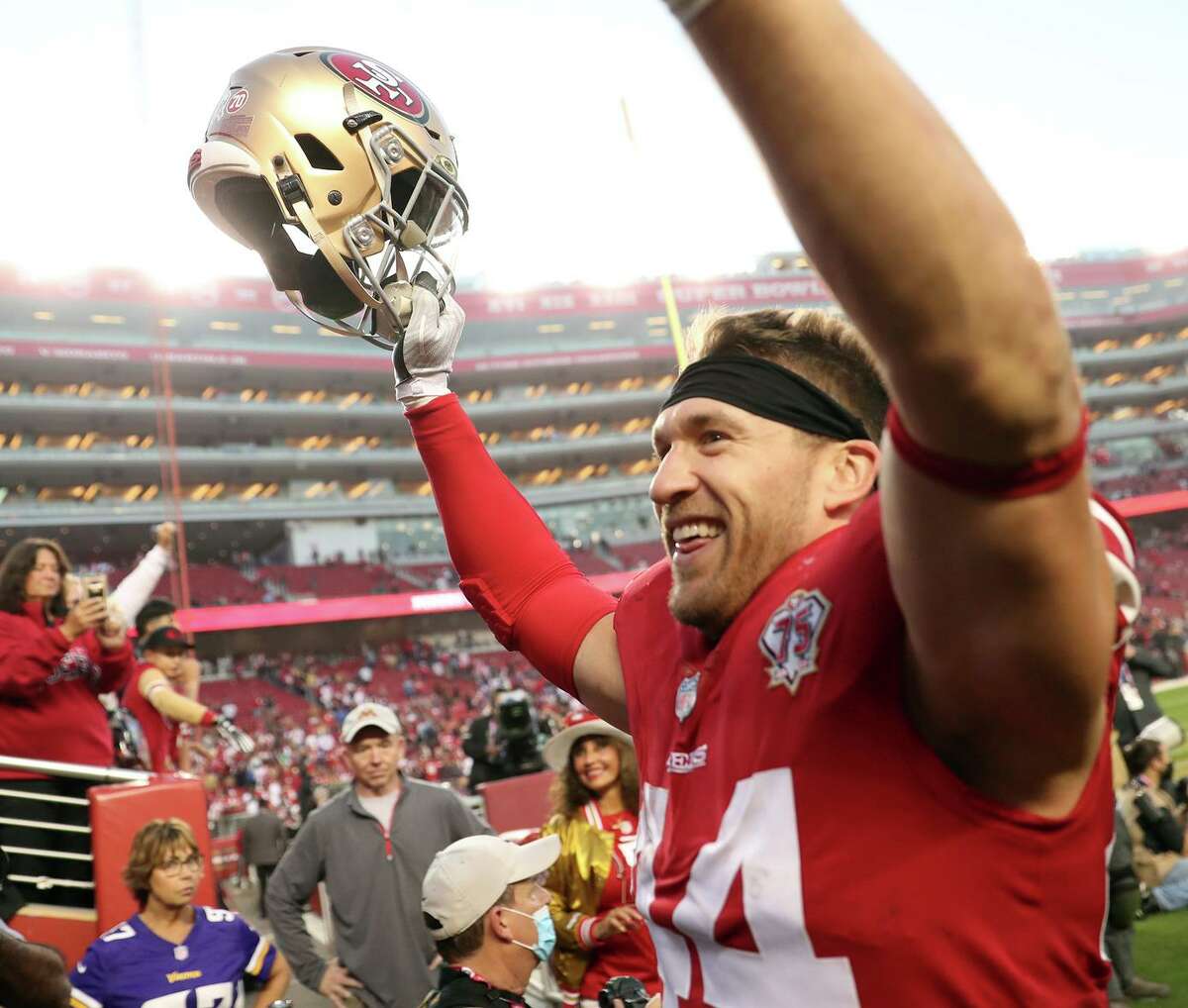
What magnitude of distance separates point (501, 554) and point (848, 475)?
627mm

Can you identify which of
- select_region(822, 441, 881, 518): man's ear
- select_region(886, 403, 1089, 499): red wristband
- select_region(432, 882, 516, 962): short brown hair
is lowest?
select_region(432, 882, 516, 962): short brown hair

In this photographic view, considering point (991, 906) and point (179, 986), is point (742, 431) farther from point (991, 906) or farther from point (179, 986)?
point (179, 986)

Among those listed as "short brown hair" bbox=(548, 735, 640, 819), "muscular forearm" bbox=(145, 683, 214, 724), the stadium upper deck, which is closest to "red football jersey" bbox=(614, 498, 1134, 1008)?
"short brown hair" bbox=(548, 735, 640, 819)

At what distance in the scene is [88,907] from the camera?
436 centimetres

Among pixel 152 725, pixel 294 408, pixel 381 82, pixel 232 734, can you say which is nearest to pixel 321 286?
pixel 381 82

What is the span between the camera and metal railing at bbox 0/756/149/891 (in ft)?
13.9

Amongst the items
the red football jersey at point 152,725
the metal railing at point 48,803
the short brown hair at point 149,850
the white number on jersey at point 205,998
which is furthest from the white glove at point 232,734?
the white number on jersey at point 205,998

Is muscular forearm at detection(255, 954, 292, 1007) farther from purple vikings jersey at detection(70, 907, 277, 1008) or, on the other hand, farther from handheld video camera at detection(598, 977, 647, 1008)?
handheld video camera at detection(598, 977, 647, 1008)

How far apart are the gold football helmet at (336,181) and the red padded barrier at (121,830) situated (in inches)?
120

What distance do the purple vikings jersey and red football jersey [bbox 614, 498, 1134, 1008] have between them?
303 centimetres

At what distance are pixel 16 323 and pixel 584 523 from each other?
23091 millimetres


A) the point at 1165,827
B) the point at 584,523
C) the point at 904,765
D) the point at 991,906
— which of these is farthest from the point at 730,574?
the point at 584,523

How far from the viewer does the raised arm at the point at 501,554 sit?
160 centimetres

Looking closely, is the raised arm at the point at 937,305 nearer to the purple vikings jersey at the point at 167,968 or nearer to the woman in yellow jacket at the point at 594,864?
the woman in yellow jacket at the point at 594,864
